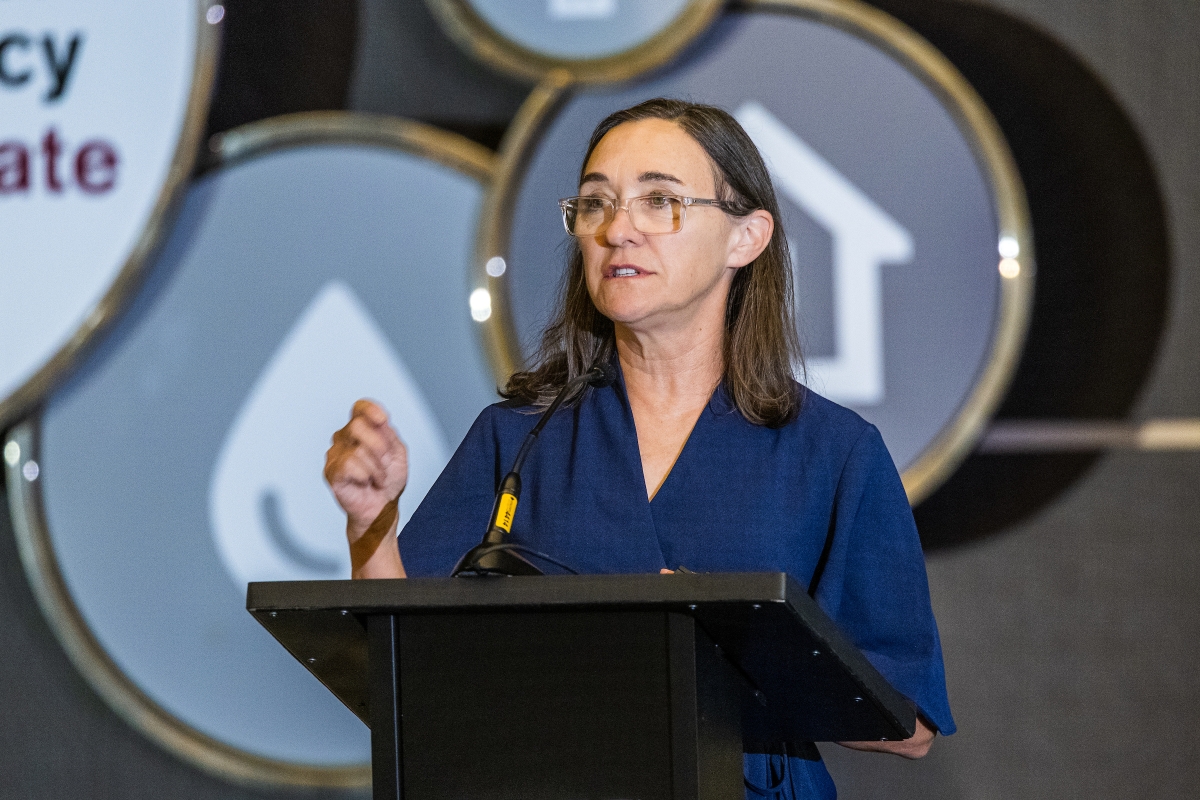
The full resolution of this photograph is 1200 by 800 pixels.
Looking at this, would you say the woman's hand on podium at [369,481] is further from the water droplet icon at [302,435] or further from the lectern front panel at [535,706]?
the water droplet icon at [302,435]

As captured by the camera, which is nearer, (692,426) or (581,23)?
(692,426)

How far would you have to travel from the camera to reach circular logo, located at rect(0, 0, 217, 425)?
7.95 feet

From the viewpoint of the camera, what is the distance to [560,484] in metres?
1.41

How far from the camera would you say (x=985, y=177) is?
230 cm

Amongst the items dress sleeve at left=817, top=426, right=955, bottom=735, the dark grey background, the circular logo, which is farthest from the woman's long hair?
the circular logo

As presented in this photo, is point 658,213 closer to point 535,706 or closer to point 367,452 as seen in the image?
point 367,452

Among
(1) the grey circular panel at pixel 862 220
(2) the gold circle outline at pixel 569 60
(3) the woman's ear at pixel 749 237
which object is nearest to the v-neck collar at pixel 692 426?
(3) the woman's ear at pixel 749 237

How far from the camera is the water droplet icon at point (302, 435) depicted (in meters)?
2.38

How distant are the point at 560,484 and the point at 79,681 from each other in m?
1.51

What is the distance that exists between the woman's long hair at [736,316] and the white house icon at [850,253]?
720 millimetres

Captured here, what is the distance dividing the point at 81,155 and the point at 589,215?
144 cm

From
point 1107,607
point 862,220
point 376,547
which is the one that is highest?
point 862,220

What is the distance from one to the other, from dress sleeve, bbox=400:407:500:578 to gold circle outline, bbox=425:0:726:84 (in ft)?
3.40

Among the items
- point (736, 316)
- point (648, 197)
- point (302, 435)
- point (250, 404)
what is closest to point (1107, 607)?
point (736, 316)
